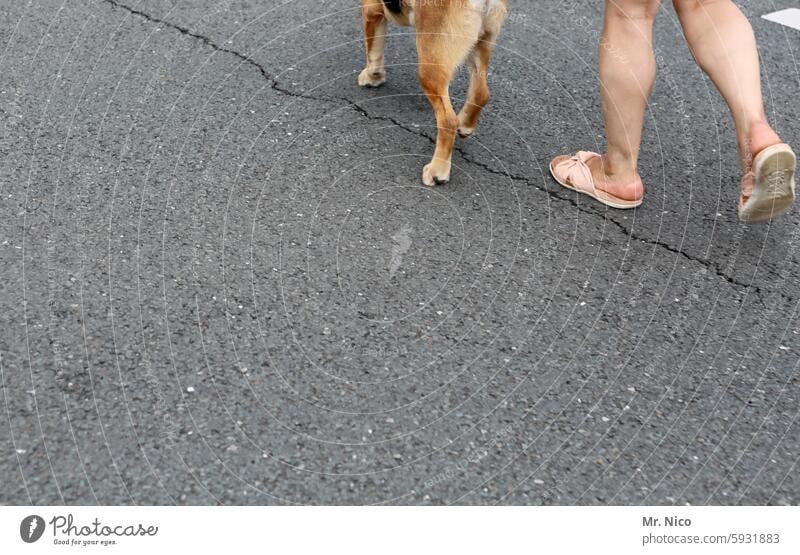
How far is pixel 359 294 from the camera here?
3164 millimetres

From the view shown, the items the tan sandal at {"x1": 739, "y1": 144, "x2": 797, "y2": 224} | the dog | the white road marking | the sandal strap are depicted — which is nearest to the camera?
the tan sandal at {"x1": 739, "y1": 144, "x2": 797, "y2": 224}

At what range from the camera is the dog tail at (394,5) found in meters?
3.92

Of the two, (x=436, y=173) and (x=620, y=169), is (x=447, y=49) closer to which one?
(x=436, y=173)

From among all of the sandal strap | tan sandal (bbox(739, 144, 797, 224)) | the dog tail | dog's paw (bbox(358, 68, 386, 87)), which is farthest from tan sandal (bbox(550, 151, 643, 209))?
dog's paw (bbox(358, 68, 386, 87))

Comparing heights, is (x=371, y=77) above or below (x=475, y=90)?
below

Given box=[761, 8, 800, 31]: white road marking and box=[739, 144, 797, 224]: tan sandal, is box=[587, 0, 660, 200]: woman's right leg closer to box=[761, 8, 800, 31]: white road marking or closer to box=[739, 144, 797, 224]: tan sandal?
box=[739, 144, 797, 224]: tan sandal

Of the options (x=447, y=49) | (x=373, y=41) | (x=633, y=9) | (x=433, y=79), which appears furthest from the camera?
(x=373, y=41)

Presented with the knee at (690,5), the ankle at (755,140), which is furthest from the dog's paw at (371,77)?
the ankle at (755,140)

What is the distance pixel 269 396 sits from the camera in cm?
A: 268

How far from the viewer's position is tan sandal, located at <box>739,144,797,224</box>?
3.13 metres

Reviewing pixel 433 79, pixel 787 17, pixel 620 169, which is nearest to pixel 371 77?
pixel 433 79

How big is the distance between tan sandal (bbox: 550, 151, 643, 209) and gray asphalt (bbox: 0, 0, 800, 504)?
2.6 inches

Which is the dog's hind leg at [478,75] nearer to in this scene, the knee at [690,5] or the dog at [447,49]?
the dog at [447,49]

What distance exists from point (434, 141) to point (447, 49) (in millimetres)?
652
